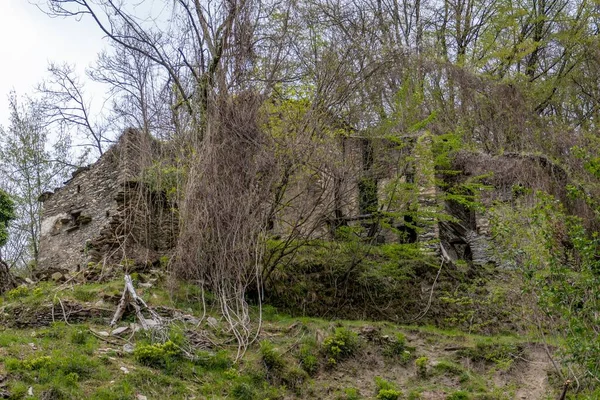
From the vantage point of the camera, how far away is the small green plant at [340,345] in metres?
10.7

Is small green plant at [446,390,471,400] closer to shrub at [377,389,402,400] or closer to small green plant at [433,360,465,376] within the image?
small green plant at [433,360,465,376]

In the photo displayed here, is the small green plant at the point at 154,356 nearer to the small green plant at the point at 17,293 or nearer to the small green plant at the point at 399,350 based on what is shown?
the small green plant at the point at 17,293

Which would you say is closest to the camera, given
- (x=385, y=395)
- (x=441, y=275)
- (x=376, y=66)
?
(x=385, y=395)

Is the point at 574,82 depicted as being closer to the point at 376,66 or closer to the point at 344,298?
the point at 376,66

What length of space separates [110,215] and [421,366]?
8541 millimetres

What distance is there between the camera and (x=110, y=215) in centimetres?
1541

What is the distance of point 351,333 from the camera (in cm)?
1116

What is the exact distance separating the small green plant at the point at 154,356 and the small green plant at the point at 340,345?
265 centimetres

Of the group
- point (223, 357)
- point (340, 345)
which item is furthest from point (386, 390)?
point (223, 357)

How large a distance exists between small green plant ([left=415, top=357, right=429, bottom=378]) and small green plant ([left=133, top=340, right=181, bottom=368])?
13.4ft

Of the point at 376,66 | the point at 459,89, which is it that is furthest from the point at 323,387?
the point at 459,89

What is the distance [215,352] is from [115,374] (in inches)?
72.9

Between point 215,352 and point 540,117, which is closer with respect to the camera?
point 215,352

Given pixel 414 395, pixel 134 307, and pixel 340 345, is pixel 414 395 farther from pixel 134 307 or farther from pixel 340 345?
pixel 134 307
